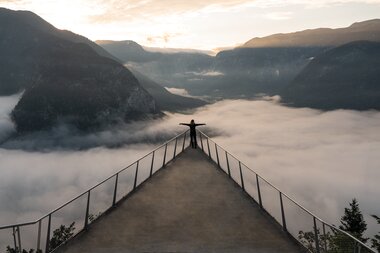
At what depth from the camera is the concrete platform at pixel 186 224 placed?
34.1 ft

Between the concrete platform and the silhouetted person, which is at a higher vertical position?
the silhouetted person

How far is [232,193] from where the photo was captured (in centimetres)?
1516

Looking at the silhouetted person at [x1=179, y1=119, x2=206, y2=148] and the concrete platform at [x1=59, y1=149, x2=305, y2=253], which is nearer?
the concrete platform at [x1=59, y1=149, x2=305, y2=253]

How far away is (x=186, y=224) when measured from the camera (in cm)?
1190

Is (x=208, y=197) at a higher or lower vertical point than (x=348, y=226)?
higher

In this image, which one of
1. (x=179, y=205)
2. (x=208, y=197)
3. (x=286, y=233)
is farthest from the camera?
(x=208, y=197)

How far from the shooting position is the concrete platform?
10398 mm

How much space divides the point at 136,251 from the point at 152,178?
740 cm

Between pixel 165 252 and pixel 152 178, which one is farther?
pixel 152 178

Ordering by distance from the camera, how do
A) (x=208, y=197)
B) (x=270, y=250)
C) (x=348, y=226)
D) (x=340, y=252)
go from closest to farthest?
(x=340, y=252), (x=270, y=250), (x=208, y=197), (x=348, y=226)

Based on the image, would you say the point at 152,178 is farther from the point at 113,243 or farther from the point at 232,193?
the point at 113,243

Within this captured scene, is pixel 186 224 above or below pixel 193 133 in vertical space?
below

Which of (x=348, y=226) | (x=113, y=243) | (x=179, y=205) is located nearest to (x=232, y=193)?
(x=179, y=205)

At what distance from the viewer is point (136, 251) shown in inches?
396
